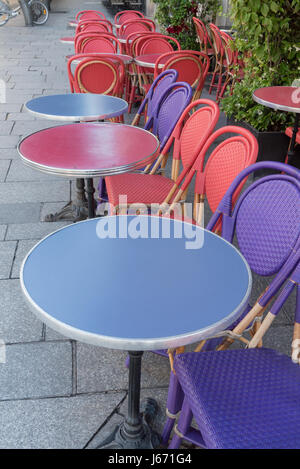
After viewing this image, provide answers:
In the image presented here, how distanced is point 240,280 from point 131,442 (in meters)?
0.78

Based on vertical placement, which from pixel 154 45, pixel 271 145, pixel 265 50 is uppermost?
pixel 265 50

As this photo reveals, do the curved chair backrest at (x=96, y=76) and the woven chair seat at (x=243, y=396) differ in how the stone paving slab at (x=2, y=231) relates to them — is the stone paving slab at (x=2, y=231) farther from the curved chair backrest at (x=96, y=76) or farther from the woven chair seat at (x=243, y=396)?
the woven chair seat at (x=243, y=396)

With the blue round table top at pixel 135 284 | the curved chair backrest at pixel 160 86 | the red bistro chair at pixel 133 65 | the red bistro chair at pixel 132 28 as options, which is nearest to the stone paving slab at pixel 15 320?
the blue round table top at pixel 135 284

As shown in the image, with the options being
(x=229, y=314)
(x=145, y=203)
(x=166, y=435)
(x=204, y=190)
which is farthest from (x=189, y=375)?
(x=145, y=203)

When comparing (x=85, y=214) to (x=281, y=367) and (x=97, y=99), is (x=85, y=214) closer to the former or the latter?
(x=97, y=99)

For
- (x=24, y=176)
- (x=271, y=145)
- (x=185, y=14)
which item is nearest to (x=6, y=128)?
(x=24, y=176)

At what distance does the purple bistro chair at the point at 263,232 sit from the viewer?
1358 mm

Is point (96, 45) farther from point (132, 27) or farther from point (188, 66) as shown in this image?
point (132, 27)

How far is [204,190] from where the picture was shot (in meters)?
2.06

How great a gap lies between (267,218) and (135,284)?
22.0 inches

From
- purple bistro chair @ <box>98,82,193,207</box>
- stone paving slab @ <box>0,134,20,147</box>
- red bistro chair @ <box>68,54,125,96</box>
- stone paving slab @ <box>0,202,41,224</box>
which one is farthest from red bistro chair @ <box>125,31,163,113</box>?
stone paving slab @ <box>0,202,41,224</box>

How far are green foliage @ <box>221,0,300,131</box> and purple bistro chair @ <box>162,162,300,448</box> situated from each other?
2.72 meters

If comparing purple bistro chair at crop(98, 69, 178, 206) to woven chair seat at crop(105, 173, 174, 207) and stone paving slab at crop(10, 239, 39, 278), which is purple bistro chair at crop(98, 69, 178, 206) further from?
stone paving slab at crop(10, 239, 39, 278)

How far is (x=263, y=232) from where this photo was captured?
→ 1.47m
